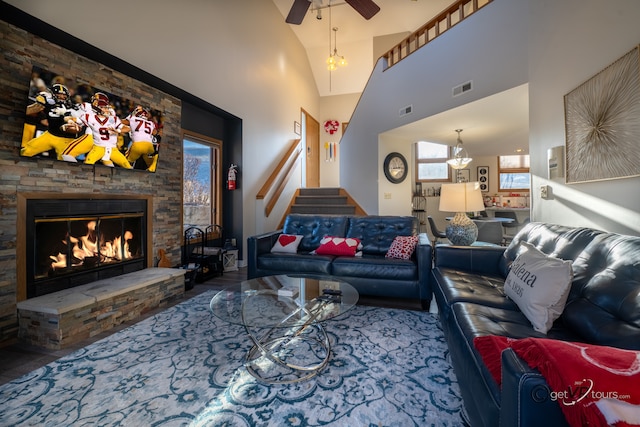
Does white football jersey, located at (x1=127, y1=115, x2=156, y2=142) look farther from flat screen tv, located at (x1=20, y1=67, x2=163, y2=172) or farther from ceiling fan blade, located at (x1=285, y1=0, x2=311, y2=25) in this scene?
ceiling fan blade, located at (x1=285, y1=0, x2=311, y2=25)

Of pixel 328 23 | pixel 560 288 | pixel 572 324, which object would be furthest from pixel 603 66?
pixel 328 23

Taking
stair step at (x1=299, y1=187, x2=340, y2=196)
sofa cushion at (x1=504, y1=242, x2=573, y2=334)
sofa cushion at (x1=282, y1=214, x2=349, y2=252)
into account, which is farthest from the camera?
stair step at (x1=299, y1=187, x2=340, y2=196)

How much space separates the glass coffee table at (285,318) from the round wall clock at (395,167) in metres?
3.71

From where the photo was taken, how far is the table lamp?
3.35m

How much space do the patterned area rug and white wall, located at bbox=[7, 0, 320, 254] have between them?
2698 mm

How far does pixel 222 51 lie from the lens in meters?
A: 4.31

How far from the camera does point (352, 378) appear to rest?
169 centimetres

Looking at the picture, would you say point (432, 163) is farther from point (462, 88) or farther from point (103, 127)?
point (103, 127)

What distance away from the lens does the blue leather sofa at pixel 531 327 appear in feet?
2.47

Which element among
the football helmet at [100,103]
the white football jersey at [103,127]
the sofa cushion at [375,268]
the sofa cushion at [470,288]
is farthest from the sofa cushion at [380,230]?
the football helmet at [100,103]

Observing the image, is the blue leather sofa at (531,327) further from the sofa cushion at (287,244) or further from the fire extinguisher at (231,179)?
the fire extinguisher at (231,179)

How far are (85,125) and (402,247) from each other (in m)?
3.36

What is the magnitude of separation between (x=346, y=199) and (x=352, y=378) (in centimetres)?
491

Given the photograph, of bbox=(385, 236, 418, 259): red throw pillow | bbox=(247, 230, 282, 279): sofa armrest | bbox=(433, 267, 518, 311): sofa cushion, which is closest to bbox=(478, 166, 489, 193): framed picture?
bbox=(385, 236, 418, 259): red throw pillow
